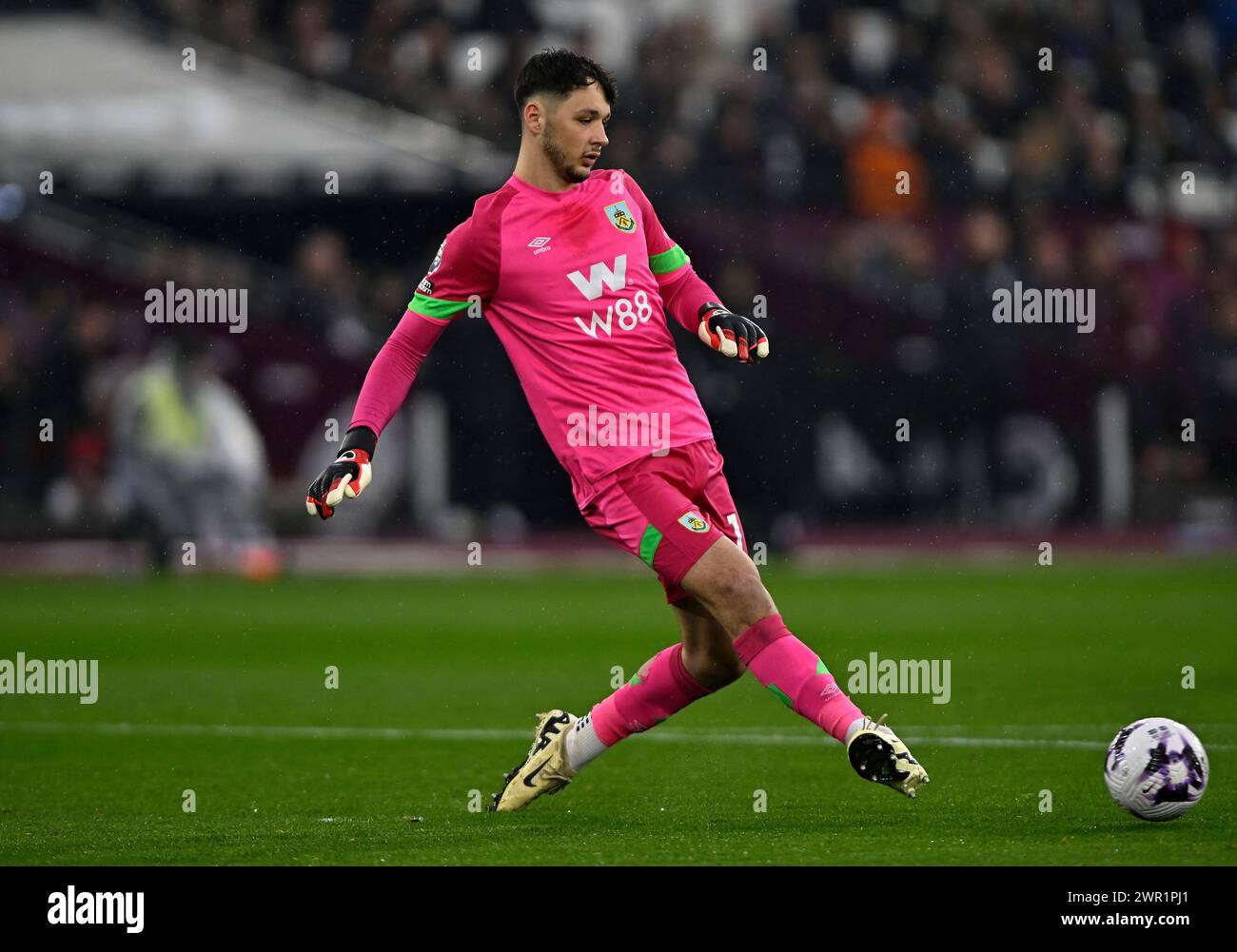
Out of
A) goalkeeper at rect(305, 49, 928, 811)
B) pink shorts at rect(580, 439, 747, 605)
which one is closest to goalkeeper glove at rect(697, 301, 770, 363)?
goalkeeper at rect(305, 49, 928, 811)

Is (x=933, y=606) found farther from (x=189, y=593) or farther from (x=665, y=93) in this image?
(x=665, y=93)

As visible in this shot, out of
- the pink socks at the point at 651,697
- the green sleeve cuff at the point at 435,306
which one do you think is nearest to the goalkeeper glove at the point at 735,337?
the green sleeve cuff at the point at 435,306

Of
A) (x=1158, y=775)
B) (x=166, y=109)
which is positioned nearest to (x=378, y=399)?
(x=1158, y=775)

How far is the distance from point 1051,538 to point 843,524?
2013 mm

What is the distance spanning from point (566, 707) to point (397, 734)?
0.94m

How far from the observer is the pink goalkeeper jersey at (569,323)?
19.6 feet

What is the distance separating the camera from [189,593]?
15508mm

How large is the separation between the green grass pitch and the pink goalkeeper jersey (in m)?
1.16

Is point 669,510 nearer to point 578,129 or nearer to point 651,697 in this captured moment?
point 651,697

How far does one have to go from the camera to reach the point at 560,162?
20.0 ft

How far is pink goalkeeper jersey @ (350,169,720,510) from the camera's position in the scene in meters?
5.98

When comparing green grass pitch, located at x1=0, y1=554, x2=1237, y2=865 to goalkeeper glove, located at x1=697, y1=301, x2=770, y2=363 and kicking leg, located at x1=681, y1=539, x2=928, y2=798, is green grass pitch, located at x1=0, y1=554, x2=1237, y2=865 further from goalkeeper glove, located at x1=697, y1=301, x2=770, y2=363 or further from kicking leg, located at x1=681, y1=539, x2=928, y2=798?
goalkeeper glove, located at x1=697, y1=301, x2=770, y2=363

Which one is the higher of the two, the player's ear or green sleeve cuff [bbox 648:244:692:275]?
the player's ear

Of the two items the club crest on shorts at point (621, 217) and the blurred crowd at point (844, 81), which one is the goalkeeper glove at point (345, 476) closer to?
the club crest on shorts at point (621, 217)
